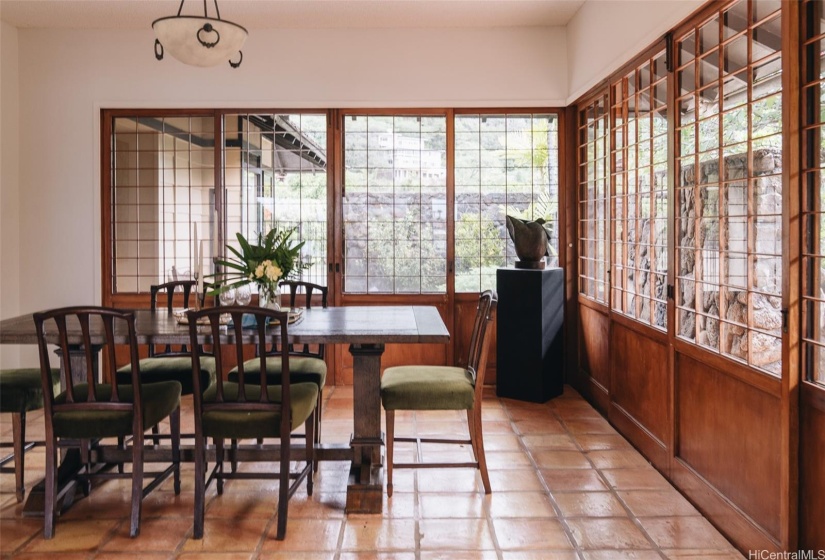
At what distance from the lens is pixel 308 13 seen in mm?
4809

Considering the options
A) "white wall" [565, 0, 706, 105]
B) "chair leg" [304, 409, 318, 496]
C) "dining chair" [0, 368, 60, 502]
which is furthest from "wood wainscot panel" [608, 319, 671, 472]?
"dining chair" [0, 368, 60, 502]

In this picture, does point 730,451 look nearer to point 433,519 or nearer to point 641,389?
point 641,389

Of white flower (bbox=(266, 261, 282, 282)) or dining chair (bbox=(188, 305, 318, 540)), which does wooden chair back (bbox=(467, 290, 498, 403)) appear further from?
white flower (bbox=(266, 261, 282, 282))

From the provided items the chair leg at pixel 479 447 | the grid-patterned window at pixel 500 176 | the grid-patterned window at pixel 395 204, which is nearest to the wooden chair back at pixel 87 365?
the chair leg at pixel 479 447

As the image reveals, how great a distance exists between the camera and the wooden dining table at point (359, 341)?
290 cm

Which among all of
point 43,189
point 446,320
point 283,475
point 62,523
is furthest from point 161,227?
point 283,475

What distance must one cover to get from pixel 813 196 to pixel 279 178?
13.2 ft

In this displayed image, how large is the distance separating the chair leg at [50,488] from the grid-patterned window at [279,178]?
2.78 meters

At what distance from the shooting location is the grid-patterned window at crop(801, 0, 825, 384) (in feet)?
7.06

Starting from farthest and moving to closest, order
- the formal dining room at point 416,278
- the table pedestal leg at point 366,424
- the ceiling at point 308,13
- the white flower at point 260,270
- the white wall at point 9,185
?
the white wall at point 9,185 → the ceiling at point 308,13 → the white flower at point 260,270 → the table pedestal leg at point 366,424 → the formal dining room at point 416,278

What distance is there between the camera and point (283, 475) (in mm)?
2699

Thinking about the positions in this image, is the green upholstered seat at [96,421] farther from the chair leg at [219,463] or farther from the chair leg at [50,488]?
the chair leg at [219,463]

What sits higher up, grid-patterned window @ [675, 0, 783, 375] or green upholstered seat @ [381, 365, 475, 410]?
grid-patterned window @ [675, 0, 783, 375]

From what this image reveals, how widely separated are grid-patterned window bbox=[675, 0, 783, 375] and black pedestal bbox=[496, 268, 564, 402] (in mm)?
1533
